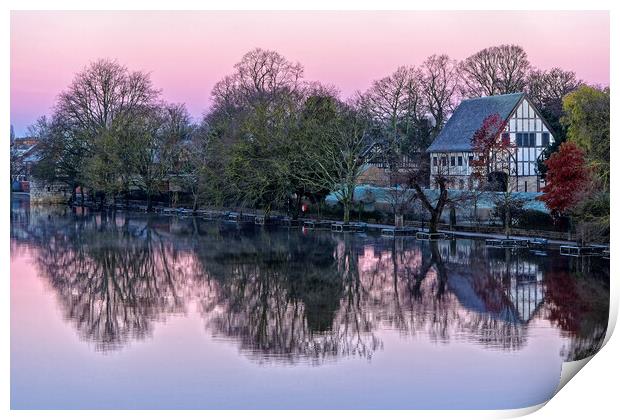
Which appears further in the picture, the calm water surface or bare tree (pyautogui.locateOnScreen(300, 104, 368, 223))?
bare tree (pyautogui.locateOnScreen(300, 104, 368, 223))

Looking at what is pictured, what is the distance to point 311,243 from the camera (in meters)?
28.8

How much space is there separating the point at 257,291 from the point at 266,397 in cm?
773

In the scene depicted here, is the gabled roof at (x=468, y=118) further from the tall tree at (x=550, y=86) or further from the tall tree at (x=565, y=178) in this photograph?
the tall tree at (x=565, y=178)

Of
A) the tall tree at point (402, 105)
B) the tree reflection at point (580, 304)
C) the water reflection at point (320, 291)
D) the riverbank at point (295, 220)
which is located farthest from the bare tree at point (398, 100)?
the tree reflection at point (580, 304)

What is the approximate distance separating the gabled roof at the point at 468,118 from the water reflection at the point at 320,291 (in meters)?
13.7

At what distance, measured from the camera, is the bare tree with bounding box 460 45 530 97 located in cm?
4828

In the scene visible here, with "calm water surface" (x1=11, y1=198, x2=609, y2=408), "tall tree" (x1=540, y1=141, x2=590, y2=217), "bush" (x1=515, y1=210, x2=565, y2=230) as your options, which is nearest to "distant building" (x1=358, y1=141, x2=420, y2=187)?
"bush" (x1=515, y1=210, x2=565, y2=230)

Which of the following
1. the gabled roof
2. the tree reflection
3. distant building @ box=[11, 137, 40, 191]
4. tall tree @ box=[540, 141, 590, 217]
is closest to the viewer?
the tree reflection

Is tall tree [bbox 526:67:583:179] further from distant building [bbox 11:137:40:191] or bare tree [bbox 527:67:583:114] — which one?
distant building [bbox 11:137:40:191]

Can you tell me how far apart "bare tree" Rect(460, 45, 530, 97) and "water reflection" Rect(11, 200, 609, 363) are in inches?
812

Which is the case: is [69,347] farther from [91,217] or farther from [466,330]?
[91,217]

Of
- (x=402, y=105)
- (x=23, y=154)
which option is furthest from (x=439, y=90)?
(x=23, y=154)

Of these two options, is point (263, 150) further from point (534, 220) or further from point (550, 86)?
point (550, 86)

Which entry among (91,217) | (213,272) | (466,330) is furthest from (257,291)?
(91,217)
